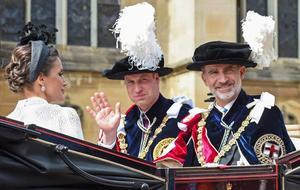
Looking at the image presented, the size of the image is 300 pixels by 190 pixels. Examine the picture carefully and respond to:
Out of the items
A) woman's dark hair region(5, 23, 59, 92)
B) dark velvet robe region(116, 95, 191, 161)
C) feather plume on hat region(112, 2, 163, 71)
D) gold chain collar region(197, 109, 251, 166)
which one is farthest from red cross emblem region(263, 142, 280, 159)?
woman's dark hair region(5, 23, 59, 92)

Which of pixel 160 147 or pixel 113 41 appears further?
pixel 113 41

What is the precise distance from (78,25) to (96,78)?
871mm

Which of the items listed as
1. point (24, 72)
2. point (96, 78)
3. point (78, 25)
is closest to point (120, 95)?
point (96, 78)

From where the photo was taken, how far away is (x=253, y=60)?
317cm

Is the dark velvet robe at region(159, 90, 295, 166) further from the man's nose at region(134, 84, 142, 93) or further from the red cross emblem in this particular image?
the man's nose at region(134, 84, 142, 93)

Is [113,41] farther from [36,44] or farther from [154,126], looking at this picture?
[36,44]

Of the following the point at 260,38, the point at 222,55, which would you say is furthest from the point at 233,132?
the point at 260,38

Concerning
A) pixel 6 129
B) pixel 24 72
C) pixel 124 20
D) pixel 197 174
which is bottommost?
pixel 197 174

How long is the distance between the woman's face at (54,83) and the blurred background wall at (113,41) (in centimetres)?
526

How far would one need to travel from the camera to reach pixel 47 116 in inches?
104

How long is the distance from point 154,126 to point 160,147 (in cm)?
20

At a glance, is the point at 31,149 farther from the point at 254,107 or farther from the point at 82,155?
the point at 254,107

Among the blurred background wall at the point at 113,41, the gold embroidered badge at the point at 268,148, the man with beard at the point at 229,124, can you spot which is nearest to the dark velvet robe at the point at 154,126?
the man with beard at the point at 229,124

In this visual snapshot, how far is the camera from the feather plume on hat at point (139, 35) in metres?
3.24
